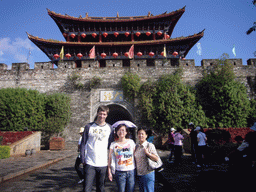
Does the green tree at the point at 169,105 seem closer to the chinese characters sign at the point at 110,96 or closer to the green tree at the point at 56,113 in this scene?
the chinese characters sign at the point at 110,96

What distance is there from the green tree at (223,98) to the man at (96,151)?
10.3m

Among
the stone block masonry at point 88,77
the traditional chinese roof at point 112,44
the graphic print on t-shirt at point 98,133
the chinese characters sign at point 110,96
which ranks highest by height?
the traditional chinese roof at point 112,44

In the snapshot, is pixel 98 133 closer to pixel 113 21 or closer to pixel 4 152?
pixel 4 152

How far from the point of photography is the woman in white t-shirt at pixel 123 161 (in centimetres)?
229

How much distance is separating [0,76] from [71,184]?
13.3 m

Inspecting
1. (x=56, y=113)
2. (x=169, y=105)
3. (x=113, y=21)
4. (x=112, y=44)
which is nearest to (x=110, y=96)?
(x=56, y=113)

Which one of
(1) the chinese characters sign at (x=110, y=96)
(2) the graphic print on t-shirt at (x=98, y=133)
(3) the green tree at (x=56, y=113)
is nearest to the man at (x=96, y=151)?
(2) the graphic print on t-shirt at (x=98, y=133)

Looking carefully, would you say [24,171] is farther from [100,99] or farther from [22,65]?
[22,65]

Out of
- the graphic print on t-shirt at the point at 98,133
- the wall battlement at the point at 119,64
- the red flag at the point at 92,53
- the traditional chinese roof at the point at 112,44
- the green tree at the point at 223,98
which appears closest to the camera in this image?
the graphic print on t-shirt at the point at 98,133

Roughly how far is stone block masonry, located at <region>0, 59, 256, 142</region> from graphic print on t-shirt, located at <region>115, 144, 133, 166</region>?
9450mm

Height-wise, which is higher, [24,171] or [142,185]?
[142,185]

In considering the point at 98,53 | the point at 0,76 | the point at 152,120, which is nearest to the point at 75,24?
the point at 98,53

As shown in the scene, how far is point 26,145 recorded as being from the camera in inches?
379

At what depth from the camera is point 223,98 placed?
11148 mm
